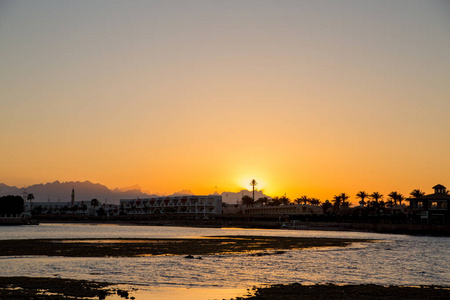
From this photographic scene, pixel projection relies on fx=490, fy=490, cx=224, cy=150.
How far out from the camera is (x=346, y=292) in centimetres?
2867

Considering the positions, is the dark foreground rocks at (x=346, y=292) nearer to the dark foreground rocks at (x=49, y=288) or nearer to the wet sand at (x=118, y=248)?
the dark foreground rocks at (x=49, y=288)

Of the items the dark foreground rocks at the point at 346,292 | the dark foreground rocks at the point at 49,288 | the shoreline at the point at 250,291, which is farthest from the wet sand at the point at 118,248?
the dark foreground rocks at the point at 346,292

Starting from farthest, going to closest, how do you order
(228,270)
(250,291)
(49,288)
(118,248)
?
(118,248), (228,270), (250,291), (49,288)

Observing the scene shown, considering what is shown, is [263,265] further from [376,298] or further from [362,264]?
[376,298]

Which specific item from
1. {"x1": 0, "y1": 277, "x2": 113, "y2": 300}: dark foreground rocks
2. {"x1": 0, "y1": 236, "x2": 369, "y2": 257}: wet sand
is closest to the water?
{"x1": 0, "y1": 277, "x2": 113, "y2": 300}: dark foreground rocks

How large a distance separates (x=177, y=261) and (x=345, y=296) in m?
22.2

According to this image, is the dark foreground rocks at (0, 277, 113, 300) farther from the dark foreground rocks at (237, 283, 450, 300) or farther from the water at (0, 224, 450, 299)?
the dark foreground rocks at (237, 283, 450, 300)

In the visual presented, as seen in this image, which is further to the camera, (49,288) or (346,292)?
(346,292)

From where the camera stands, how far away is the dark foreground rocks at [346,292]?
2667cm

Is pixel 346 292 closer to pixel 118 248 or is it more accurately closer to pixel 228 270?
pixel 228 270

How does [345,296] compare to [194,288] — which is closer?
[345,296]

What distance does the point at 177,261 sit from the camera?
151 feet

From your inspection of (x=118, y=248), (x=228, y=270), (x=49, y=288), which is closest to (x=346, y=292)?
(x=228, y=270)

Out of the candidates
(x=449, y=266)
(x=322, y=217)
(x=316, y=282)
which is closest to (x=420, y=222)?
(x=322, y=217)
